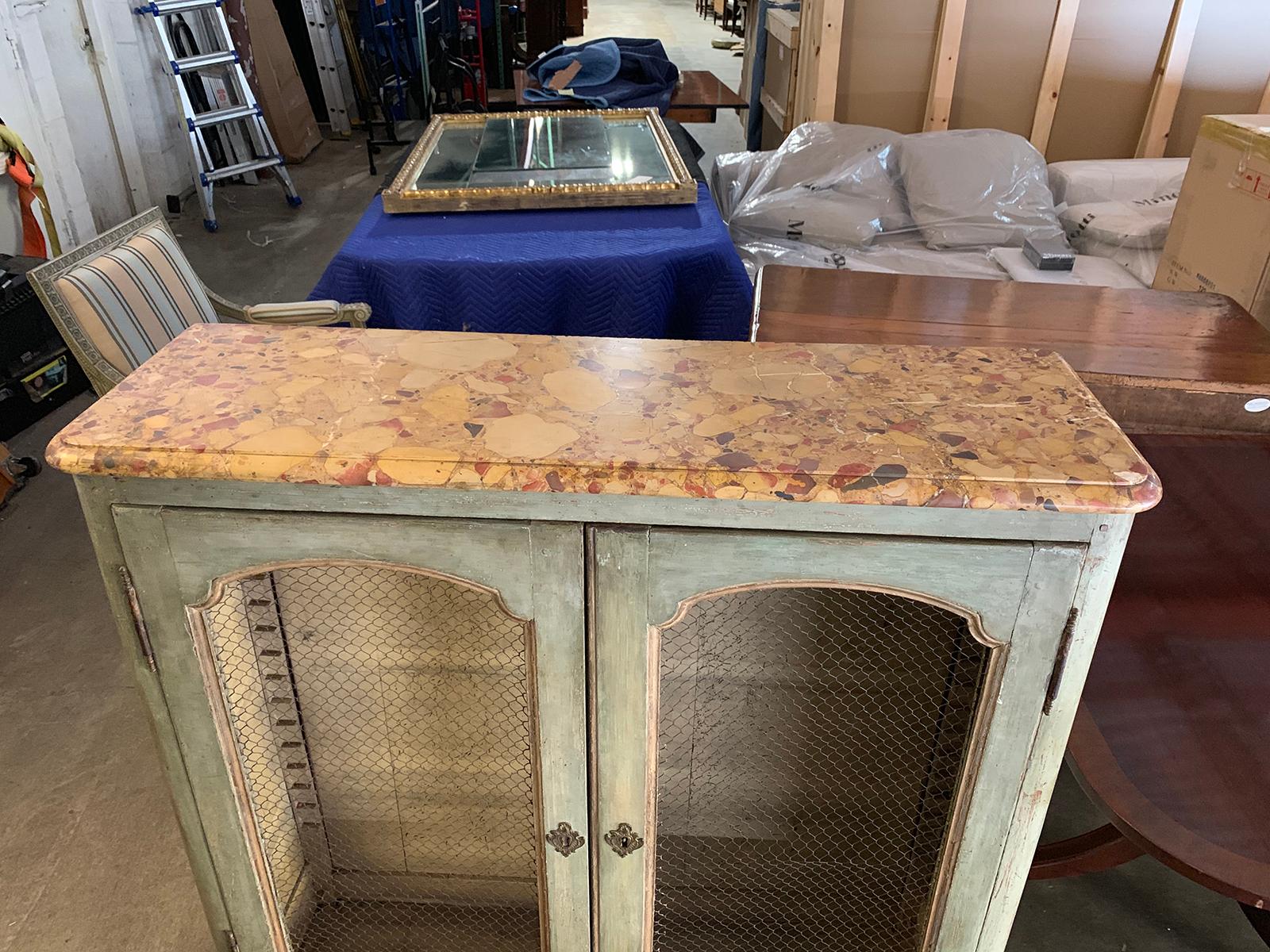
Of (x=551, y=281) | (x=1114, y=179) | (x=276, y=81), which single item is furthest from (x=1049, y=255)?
(x=276, y=81)

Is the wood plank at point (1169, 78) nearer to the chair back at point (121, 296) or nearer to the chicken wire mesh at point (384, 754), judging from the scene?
the chair back at point (121, 296)

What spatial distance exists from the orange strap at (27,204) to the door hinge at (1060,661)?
346 centimetres

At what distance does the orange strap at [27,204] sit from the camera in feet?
9.96

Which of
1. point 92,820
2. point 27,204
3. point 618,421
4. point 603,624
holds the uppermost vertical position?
point 618,421

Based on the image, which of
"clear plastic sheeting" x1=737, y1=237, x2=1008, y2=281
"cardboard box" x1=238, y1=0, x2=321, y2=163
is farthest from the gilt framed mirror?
"cardboard box" x1=238, y1=0, x2=321, y2=163

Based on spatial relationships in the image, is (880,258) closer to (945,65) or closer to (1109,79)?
(945,65)

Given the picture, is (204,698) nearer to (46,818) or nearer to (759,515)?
(759,515)

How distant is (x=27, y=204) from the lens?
317cm

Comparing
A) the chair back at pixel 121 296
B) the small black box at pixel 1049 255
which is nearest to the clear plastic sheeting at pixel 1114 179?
the small black box at pixel 1049 255

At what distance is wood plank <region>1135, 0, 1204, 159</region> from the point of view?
10.4ft

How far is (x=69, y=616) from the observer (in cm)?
219

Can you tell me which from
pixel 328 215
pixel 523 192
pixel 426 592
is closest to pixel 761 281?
pixel 523 192

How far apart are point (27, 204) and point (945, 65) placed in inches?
130

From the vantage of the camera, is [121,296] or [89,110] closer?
[121,296]
